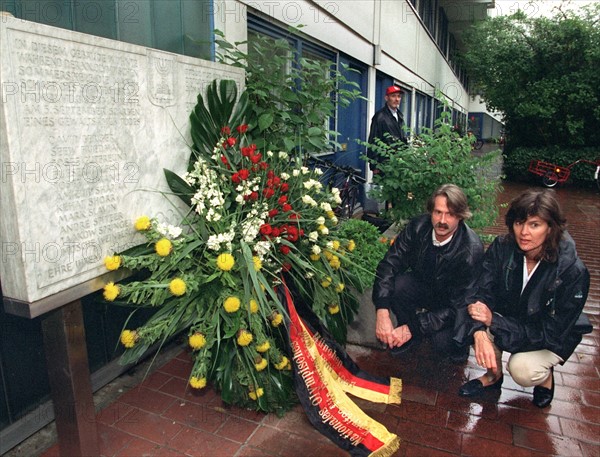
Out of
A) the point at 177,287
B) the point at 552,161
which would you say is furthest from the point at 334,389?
the point at 552,161

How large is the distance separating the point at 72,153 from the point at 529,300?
2.66 metres

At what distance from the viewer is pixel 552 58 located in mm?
14266

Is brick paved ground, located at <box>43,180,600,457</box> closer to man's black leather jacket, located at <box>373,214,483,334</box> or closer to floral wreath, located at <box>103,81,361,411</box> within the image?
floral wreath, located at <box>103,81,361,411</box>

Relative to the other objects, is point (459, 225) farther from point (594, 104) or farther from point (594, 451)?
point (594, 104)

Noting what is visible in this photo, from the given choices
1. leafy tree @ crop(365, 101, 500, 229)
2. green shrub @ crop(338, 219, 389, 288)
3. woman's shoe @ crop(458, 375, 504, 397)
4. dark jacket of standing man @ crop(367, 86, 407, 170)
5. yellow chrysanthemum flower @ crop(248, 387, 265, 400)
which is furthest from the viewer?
dark jacket of standing man @ crop(367, 86, 407, 170)

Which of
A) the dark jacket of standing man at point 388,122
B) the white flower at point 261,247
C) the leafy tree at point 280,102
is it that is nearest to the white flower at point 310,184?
the leafy tree at point 280,102

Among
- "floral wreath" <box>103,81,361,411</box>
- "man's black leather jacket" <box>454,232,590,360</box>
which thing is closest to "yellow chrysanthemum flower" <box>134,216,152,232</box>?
"floral wreath" <box>103,81,361,411</box>

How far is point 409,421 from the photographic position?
3.04 m

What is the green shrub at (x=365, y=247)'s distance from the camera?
3935 millimetres

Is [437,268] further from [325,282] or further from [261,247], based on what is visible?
[261,247]

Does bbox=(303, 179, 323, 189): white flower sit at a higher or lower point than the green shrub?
higher

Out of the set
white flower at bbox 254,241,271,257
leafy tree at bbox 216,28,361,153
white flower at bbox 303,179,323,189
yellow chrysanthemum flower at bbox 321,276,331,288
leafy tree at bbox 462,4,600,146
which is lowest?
yellow chrysanthemum flower at bbox 321,276,331,288

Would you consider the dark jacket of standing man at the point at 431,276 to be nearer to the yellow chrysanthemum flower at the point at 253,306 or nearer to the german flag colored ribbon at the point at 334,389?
the german flag colored ribbon at the point at 334,389

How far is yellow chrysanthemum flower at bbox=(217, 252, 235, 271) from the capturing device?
2615mm
